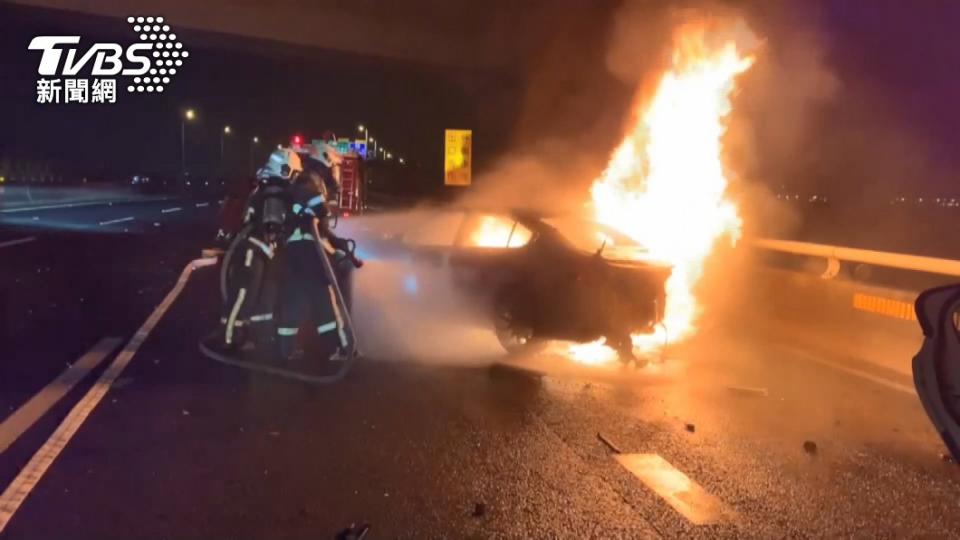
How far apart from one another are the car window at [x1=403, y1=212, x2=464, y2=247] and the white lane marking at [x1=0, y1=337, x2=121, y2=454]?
3.28 m

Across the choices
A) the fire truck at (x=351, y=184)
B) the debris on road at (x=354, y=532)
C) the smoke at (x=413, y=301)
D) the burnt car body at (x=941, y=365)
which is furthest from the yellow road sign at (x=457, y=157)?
the burnt car body at (x=941, y=365)

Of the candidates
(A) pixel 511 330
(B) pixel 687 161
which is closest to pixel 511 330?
(A) pixel 511 330

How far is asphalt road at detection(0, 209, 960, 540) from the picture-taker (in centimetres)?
514

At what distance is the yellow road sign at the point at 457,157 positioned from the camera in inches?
948

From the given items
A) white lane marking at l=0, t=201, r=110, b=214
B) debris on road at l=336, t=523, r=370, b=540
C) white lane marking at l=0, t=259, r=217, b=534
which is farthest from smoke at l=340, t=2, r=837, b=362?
white lane marking at l=0, t=201, r=110, b=214

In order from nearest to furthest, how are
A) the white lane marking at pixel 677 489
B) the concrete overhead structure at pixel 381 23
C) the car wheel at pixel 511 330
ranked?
the white lane marking at pixel 677 489, the car wheel at pixel 511 330, the concrete overhead structure at pixel 381 23

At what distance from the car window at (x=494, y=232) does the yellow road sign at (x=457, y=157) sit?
13.9m

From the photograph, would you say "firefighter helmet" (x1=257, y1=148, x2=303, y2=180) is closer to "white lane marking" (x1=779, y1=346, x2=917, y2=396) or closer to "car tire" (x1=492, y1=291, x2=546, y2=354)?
"car tire" (x1=492, y1=291, x2=546, y2=354)

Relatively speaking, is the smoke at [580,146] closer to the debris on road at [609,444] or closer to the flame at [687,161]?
the flame at [687,161]

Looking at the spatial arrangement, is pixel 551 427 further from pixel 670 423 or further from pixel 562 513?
pixel 562 513

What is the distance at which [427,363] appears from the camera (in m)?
9.52

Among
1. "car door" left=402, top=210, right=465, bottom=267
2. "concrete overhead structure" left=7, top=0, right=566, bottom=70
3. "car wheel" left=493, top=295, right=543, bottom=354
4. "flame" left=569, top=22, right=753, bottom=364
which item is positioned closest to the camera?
"car wheel" left=493, top=295, right=543, bottom=354

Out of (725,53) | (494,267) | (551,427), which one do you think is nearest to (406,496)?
(551,427)

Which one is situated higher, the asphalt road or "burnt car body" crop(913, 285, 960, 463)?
"burnt car body" crop(913, 285, 960, 463)
